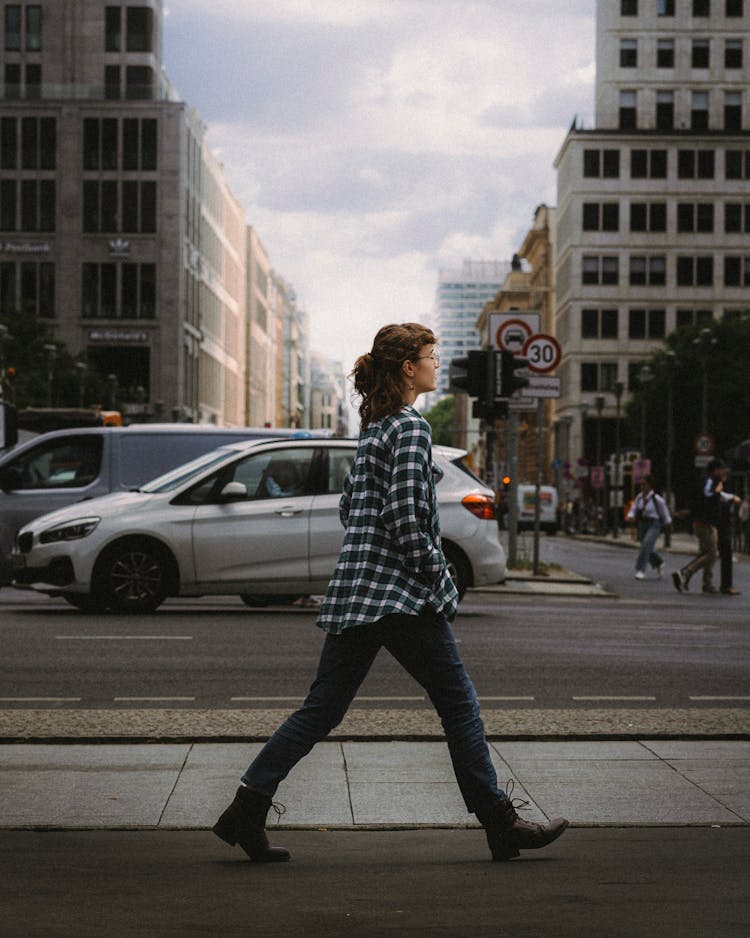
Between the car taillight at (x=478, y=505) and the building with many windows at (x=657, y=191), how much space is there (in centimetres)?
8125

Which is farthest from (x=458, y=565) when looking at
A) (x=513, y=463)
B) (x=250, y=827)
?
(x=250, y=827)

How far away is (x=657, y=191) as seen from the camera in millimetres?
98562

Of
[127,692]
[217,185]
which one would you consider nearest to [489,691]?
[127,692]

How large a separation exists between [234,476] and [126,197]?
250 ft

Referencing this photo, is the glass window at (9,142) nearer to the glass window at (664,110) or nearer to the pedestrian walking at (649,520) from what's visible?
the glass window at (664,110)

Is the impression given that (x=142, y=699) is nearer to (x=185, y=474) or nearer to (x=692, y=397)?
(x=185, y=474)

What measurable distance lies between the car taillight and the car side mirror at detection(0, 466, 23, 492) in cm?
520

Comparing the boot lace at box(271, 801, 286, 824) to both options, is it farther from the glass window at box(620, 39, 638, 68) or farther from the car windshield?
the glass window at box(620, 39, 638, 68)

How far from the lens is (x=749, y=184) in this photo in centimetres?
9856

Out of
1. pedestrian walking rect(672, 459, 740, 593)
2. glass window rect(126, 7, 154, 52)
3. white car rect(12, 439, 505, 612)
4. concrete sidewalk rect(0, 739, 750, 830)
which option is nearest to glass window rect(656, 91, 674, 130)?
glass window rect(126, 7, 154, 52)

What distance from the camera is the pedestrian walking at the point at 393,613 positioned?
5.54m

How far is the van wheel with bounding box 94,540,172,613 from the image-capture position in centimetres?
1582

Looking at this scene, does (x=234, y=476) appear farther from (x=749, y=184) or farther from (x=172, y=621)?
(x=749, y=184)

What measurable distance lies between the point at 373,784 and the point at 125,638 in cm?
660
